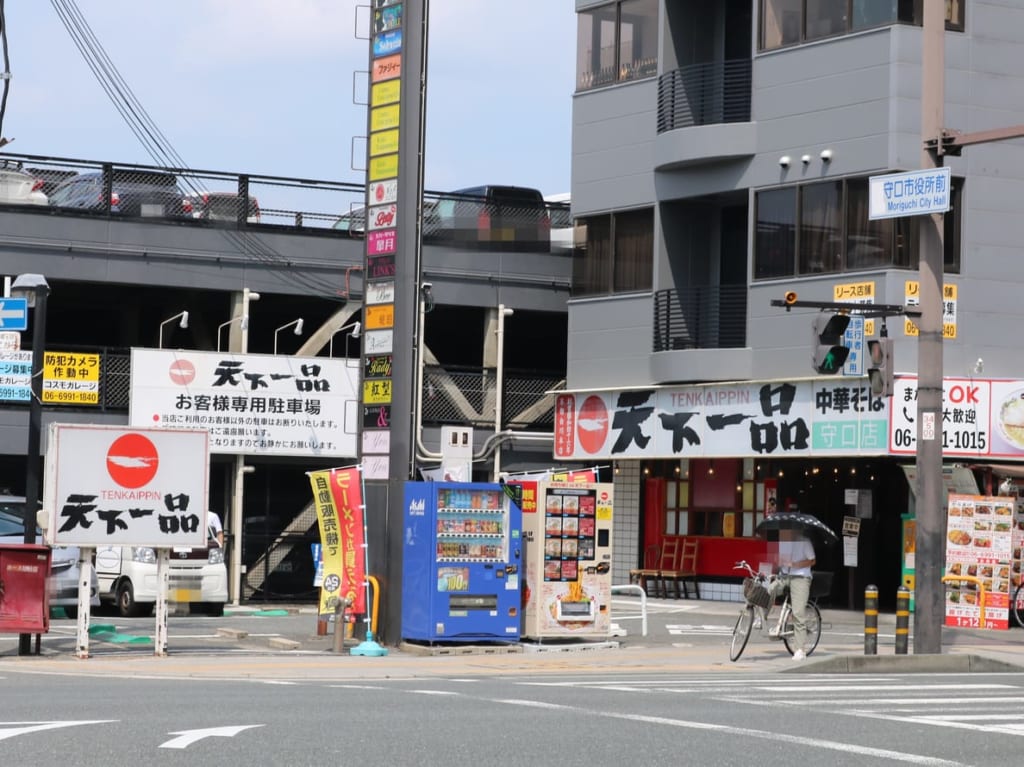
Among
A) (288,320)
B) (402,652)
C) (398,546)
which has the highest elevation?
(288,320)

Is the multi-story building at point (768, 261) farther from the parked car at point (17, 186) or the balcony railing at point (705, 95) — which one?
the parked car at point (17, 186)

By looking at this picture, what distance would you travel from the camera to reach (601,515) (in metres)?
23.2

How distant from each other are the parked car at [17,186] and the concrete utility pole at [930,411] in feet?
61.2

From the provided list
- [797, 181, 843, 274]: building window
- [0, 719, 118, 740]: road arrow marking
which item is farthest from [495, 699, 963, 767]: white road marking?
[797, 181, 843, 274]: building window

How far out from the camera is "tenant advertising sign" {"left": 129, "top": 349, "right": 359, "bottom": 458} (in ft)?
105

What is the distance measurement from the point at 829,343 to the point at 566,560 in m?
4.61

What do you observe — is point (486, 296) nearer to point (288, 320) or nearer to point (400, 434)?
point (288, 320)

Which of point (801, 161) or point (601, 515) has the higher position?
point (801, 161)

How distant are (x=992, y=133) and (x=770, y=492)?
1440 cm

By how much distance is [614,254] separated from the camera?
115 feet

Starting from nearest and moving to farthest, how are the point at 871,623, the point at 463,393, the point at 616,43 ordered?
the point at 871,623 < the point at 616,43 < the point at 463,393

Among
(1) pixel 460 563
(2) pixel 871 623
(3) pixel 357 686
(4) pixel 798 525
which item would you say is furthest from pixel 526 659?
(3) pixel 357 686

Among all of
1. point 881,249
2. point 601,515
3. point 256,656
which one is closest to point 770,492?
point 881,249

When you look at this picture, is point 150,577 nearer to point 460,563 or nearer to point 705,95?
point 460,563
